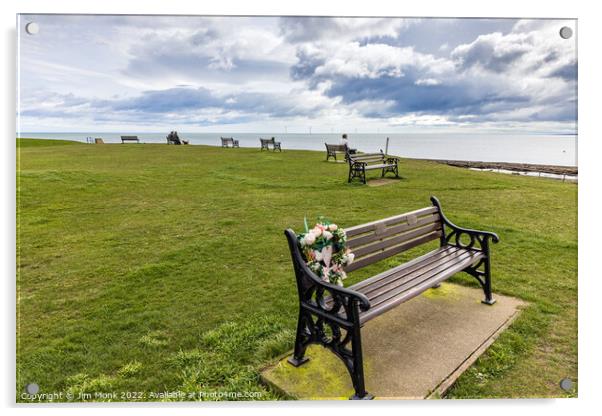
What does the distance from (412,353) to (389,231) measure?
42.5 inches

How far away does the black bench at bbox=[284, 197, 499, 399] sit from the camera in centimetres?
262

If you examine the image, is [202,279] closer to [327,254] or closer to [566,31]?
[327,254]

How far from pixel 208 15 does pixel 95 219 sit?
5209mm

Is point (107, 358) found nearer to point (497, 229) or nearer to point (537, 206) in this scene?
point (497, 229)

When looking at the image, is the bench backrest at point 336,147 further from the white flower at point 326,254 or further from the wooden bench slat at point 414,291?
the white flower at point 326,254

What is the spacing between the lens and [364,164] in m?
12.1

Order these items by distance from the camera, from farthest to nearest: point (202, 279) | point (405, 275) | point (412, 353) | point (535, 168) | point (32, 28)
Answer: point (535, 168), point (202, 279), point (405, 275), point (32, 28), point (412, 353)

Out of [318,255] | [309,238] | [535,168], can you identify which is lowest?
[318,255]

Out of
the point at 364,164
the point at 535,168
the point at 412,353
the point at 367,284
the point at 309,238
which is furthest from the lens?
the point at 535,168

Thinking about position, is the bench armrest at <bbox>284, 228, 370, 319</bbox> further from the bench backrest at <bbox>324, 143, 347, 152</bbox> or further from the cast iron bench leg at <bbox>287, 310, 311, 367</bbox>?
the bench backrest at <bbox>324, 143, 347, 152</bbox>

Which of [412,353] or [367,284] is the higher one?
[367,284]

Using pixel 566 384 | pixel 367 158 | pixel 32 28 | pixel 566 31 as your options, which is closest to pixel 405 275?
pixel 566 384
